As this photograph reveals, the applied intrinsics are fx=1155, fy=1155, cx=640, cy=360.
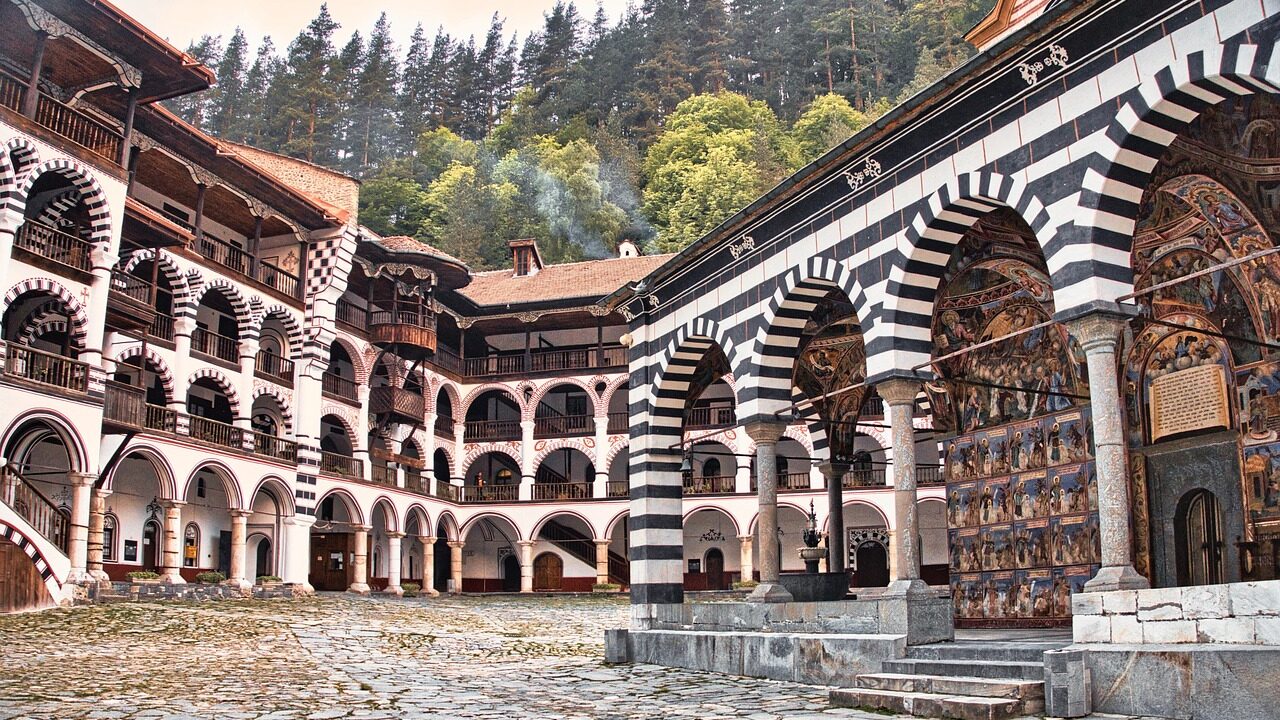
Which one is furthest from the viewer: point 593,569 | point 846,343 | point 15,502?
point 593,569

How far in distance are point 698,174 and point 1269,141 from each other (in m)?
46.0

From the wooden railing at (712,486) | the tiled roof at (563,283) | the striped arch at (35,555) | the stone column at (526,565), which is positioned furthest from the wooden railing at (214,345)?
the wooden railing at (712,486)

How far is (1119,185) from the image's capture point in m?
8.07

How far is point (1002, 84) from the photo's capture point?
29.8 ft

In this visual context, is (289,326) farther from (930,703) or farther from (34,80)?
(930,703)

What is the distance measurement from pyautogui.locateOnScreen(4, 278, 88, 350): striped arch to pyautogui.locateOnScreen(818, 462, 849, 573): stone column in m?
13.3

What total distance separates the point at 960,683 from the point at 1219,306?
16.5ft

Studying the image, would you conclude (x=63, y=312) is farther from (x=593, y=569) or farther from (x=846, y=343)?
(x=593, y=569)

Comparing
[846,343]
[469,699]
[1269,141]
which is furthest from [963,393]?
[469,699]

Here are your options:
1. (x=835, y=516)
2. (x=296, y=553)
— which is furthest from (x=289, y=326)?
(x=835, y=516)

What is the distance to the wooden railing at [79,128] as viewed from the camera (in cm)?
1945

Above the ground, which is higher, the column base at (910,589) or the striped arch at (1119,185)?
the striped arch at (1119,185)

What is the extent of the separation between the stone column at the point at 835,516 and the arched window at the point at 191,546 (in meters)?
18.5

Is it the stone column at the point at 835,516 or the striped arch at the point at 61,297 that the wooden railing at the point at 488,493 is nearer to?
the striped arch at the point at 61,297
